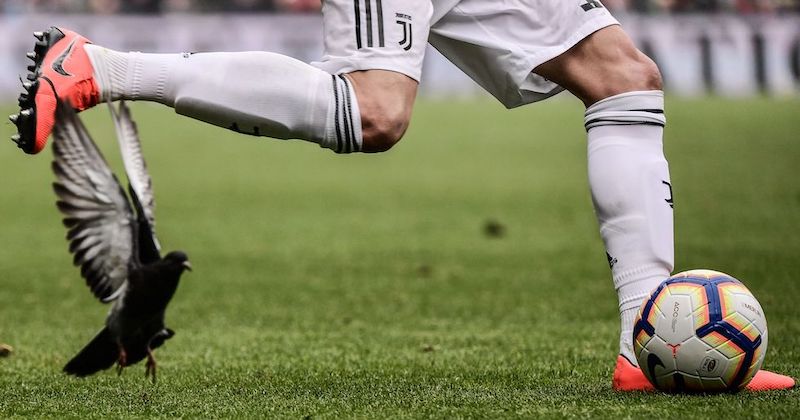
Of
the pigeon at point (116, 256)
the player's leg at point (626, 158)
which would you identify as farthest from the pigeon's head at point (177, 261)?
the player's leg at point (626, 158)

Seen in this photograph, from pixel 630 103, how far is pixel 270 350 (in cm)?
181

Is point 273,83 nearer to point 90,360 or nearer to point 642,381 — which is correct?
point 642,381

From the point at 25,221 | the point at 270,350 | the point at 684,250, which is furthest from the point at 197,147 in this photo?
the point at 270,350

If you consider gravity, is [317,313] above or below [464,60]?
below

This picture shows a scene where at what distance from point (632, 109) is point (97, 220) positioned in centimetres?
185

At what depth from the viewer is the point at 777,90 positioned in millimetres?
22422

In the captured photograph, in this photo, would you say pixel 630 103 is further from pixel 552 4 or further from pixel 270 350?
pixel 270 350

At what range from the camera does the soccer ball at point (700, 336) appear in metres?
3.32

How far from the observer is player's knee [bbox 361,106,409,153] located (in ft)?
11.0

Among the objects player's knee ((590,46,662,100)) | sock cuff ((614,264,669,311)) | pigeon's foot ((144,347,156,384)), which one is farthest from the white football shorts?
pigeon's foot ((144,347,156,384))

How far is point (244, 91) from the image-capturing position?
10.8ft

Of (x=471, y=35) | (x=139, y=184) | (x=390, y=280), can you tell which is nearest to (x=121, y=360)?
(x=139, y=184)

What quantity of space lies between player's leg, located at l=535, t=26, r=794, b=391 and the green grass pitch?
36 centimetres

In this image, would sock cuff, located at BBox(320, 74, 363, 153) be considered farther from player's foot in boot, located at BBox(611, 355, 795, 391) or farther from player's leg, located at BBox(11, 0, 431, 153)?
player's foot in boot, located at BBox(611, 355, 795, 391)
